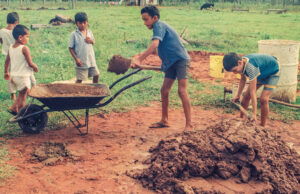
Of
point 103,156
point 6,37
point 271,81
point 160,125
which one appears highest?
point 6,37

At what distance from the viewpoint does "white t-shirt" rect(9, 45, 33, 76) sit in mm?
4871

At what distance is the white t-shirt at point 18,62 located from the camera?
4.87 metres

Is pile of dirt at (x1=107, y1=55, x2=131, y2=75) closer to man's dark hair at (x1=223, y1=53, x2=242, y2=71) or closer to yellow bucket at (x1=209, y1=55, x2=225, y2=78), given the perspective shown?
yellow bucket at (x1=209, y1=55, x2=225, y2=78)

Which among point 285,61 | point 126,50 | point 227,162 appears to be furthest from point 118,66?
point 227,162

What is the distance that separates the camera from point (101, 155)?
13.8 feet

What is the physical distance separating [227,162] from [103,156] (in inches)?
62.3

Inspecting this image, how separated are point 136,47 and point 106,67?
9.61 feet

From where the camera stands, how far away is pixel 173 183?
11.3 feet

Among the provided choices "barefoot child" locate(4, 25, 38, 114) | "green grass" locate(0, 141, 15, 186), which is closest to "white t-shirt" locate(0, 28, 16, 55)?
"barefoot child" locate(4, 25, 38, 114)

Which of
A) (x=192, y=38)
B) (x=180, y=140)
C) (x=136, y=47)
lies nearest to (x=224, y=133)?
(x=180, y=140)

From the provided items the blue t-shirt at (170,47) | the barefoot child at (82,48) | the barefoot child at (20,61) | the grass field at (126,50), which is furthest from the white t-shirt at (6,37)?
the blue t-shirt at (170,47)

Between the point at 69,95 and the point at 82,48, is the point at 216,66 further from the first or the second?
the point at 69,95

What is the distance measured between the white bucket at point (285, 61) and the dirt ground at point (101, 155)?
1004mm

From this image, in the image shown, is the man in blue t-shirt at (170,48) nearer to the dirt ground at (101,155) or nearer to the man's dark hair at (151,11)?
the man's dark hair at (151,11)
